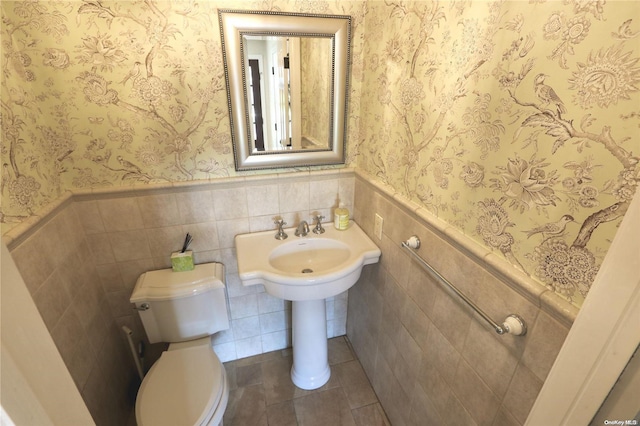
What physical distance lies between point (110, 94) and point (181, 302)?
0.92m

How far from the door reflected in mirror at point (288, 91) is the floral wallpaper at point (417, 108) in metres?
0.13

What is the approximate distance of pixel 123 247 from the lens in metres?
1.36

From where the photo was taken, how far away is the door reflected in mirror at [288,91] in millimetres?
1258

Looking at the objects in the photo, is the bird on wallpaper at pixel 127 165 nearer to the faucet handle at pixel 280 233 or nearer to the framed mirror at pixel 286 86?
the framed mirror at pixel 286 86

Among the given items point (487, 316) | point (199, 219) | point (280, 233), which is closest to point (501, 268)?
point (487, 316)

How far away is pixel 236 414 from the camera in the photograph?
5.04 ft

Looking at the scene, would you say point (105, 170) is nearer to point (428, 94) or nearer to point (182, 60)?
point (182, 60)

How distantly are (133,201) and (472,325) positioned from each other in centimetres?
141

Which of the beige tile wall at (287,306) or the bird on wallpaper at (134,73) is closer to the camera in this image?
the beige tile wall at (287,306)

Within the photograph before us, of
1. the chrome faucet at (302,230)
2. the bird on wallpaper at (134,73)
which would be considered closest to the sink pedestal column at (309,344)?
the chrome faucet at (302,230)

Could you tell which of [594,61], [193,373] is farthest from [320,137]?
[193,373]

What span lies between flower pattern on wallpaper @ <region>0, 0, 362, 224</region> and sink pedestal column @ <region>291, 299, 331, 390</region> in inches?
33.4

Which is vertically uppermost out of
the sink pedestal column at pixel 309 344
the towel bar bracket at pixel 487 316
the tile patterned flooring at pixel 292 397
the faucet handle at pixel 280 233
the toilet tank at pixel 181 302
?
the towel bar bracket at pixel 487 316

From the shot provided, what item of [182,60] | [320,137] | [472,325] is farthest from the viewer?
[320,137]
